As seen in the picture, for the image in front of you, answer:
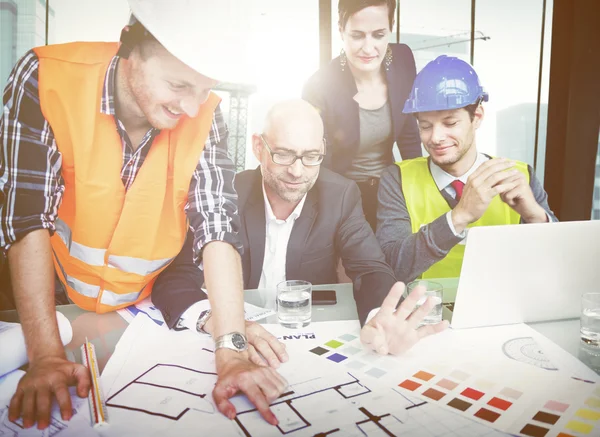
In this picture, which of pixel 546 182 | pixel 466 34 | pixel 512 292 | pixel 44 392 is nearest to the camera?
pixel 44 392

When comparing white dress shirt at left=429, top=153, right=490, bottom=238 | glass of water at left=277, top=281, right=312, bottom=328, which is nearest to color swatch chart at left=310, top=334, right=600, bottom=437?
glass of water at left=277, top=281, right=312, bottom=328

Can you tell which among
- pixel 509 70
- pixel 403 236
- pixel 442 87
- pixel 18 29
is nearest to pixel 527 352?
pixel 403 236

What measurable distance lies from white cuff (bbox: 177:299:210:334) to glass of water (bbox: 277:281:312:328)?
0.22 meters

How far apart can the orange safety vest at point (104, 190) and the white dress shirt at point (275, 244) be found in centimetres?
35

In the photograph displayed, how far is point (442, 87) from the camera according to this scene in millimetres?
1897

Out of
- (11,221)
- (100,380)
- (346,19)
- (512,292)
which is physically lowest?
(100,380)

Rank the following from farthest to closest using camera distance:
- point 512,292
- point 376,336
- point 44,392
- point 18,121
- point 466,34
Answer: point 466,34 < point 18,121 < point 512,292 < point 376,336 < point 44,392

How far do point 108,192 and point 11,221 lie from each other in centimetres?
34

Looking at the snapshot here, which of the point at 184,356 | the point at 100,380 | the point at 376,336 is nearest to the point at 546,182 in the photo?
the point at 376,336

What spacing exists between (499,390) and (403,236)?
975mm

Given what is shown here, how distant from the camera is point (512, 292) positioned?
125cm

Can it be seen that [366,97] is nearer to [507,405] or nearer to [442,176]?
[442,176]

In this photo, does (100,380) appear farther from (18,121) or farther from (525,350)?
(525,350)

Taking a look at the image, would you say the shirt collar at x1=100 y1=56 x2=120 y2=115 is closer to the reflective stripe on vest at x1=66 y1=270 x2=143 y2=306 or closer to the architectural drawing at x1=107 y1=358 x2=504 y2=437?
the reflective stripe on vest at x1=66 y1=270 x2=143 y2=306
